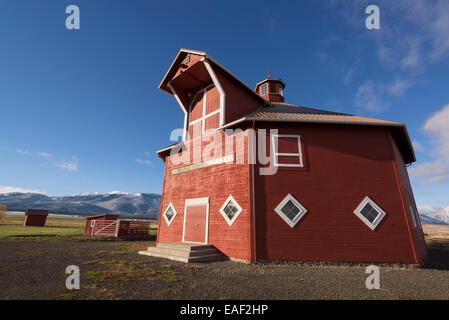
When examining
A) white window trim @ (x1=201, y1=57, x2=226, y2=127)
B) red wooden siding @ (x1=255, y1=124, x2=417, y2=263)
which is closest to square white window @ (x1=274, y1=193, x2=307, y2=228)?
red wooden siding @ (x1=255, y1=124, x2=417, y2=263)

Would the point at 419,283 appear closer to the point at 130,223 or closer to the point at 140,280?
the point at 140,280

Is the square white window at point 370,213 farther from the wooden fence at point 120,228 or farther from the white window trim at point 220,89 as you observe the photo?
the wooden fence at point 120,228

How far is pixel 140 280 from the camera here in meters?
6.01

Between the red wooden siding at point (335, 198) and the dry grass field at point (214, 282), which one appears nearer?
the dry grass field at point (214, 282)

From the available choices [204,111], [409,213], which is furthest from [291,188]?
[204,111]

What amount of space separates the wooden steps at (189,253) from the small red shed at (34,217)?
35909 mm

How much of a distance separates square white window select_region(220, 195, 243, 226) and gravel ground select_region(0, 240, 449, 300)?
90.9 inches

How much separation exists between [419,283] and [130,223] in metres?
23.9

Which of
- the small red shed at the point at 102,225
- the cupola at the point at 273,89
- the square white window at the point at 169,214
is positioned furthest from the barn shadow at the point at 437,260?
the small red shed at the point at 102,225

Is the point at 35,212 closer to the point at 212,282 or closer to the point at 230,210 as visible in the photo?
the point at 230,210

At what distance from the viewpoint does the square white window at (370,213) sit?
372 inches

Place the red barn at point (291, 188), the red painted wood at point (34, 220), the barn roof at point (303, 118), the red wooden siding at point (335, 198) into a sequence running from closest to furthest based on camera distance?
the red wooden siding at point (335, 198) < the red barn at point (291, 188) < the barn roof at point (303, 118) < the red painted wood at point (34, 220)
